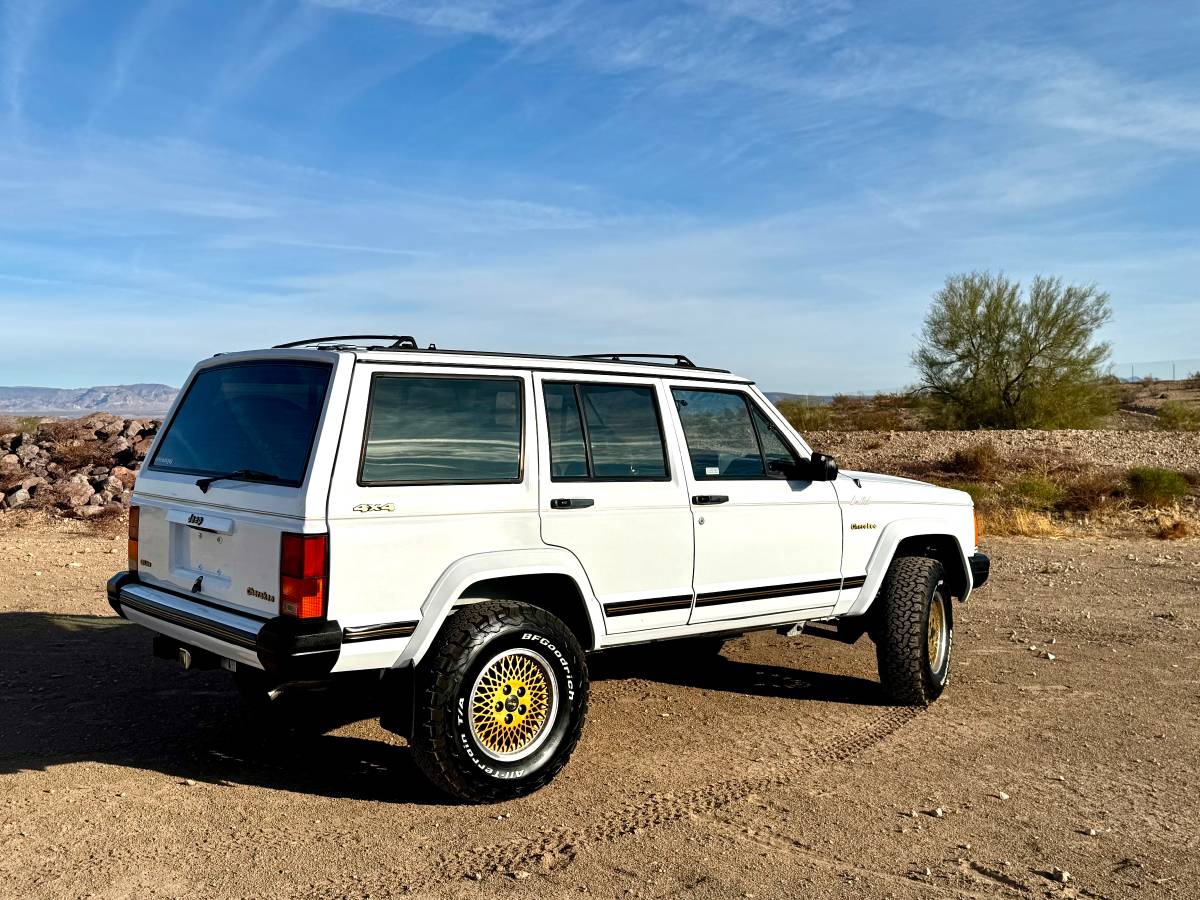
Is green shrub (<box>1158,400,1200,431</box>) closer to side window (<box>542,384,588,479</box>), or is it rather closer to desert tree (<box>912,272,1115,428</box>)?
desert tree (<box>912,272,1115,428</box>)

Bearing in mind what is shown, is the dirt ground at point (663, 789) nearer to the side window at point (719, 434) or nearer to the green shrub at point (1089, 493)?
the side window at point (719, 434)

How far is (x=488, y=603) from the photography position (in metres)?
5.00

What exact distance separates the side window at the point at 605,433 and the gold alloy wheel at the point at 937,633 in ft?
8.13

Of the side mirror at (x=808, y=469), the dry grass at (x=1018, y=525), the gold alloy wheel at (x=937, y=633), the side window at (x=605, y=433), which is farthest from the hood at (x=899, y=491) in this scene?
the dry grass at (x=1018, y=525)

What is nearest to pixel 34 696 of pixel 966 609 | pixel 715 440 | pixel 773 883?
pixel 715 440

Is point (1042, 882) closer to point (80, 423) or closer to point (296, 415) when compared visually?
point (296, 415)

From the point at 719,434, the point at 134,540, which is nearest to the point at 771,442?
the point at 719,434

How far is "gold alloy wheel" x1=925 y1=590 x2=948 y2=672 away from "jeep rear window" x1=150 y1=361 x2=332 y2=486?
4258 mm

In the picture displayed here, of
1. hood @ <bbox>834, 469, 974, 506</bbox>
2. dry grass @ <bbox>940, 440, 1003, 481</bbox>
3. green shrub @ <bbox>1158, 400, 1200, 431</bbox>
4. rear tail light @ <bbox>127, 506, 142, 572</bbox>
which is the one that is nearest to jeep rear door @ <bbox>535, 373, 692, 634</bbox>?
hood @ <bbox>834, 469, 974, 506</bbox>

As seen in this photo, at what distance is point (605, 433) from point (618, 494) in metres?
0.35

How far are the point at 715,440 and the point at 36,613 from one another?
6.49 metres

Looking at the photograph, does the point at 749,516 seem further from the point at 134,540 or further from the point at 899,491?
the point at 134,540

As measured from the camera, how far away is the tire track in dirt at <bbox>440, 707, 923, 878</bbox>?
13.9ft

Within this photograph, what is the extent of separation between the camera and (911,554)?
7117 millimetres
